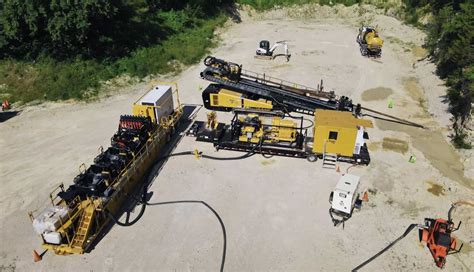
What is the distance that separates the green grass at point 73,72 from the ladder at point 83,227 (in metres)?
16.3

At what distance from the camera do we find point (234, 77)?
27.7 m

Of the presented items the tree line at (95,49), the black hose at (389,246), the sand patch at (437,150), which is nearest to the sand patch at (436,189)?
the sand patch at (437,150)

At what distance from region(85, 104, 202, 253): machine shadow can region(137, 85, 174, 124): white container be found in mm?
1642

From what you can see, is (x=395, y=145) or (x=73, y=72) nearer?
(x=395, y=145)

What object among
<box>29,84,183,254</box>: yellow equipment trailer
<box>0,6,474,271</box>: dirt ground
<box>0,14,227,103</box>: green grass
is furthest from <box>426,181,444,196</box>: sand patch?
<box>0,14,227,103</box>: green grass

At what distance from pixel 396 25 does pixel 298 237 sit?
40.0 metres

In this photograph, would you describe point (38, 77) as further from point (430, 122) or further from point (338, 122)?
point (430, 122)

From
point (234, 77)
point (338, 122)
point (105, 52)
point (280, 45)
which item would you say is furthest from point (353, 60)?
point (105, 52)

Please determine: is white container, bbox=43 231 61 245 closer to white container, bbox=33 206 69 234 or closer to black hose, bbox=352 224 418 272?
white container, bbox=33 206 69 234

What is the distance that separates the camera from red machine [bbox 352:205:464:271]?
1545 centimetres

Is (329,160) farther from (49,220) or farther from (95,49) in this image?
(95,49)

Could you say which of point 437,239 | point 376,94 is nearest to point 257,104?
point 376,94

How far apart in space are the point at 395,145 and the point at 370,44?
58.9 feet

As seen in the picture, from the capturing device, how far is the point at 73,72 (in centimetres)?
3209
